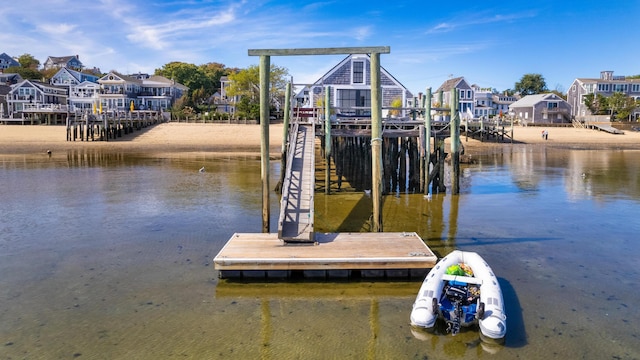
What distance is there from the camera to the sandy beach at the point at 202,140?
43844 mm

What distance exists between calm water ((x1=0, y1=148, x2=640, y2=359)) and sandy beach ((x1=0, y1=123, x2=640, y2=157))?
22.6 m

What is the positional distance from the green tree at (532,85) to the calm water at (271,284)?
3771 inches

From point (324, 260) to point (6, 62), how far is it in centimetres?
11805

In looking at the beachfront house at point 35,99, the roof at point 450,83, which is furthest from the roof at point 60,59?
the roof at point 450,83

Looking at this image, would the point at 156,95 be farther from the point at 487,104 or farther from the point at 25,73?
the point at 487,104

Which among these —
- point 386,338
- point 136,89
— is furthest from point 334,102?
point 136,89

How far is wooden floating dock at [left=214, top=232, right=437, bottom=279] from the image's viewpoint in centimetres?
947

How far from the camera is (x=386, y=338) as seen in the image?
24.5ft

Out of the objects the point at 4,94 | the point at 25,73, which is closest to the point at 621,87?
the point at 4,94

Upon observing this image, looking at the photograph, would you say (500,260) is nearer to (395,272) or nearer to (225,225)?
(395,272)

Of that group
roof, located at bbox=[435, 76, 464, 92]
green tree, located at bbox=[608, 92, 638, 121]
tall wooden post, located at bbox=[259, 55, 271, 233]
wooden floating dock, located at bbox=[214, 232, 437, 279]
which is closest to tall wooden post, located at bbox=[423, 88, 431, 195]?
tall wooden post, located at bbox=[259, 55, 271, 233]

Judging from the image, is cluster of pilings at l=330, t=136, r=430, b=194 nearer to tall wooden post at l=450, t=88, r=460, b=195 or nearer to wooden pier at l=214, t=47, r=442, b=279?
tall wooden post at l=450, t=88, r=460, b=195

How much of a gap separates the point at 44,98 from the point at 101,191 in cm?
6217

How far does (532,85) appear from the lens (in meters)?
109
